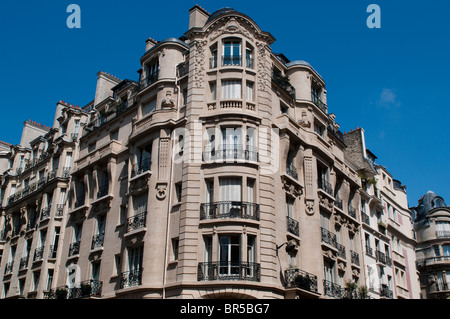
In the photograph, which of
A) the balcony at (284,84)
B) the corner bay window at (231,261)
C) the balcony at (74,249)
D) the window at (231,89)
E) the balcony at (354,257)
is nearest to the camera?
the corner bay window at (231,261)

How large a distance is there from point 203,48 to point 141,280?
38.5 feet

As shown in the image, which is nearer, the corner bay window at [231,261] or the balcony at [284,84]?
the corner bay window at [231,261]

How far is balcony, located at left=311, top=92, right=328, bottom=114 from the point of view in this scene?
2850 centimetres

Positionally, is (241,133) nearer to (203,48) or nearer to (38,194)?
(203,48)

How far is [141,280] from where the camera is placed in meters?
21.2

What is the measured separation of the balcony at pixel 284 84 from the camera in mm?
25250

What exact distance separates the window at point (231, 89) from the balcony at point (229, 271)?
809cm

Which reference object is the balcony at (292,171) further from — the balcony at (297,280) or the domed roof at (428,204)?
the domed roof at (428,204)

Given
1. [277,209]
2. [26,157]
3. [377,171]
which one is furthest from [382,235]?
[26,157]

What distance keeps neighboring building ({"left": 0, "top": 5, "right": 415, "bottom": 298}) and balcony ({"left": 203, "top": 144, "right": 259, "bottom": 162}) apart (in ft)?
0.18

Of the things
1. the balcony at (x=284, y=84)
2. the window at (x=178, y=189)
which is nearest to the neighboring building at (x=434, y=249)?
the balcony at (x=284, y=84)

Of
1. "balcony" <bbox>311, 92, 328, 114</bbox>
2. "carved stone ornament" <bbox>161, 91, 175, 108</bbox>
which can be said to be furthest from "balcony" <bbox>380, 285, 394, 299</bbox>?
"carved stone ornament" <bbox>161, 91, 175, 108</bbox>

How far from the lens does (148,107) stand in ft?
85.8
